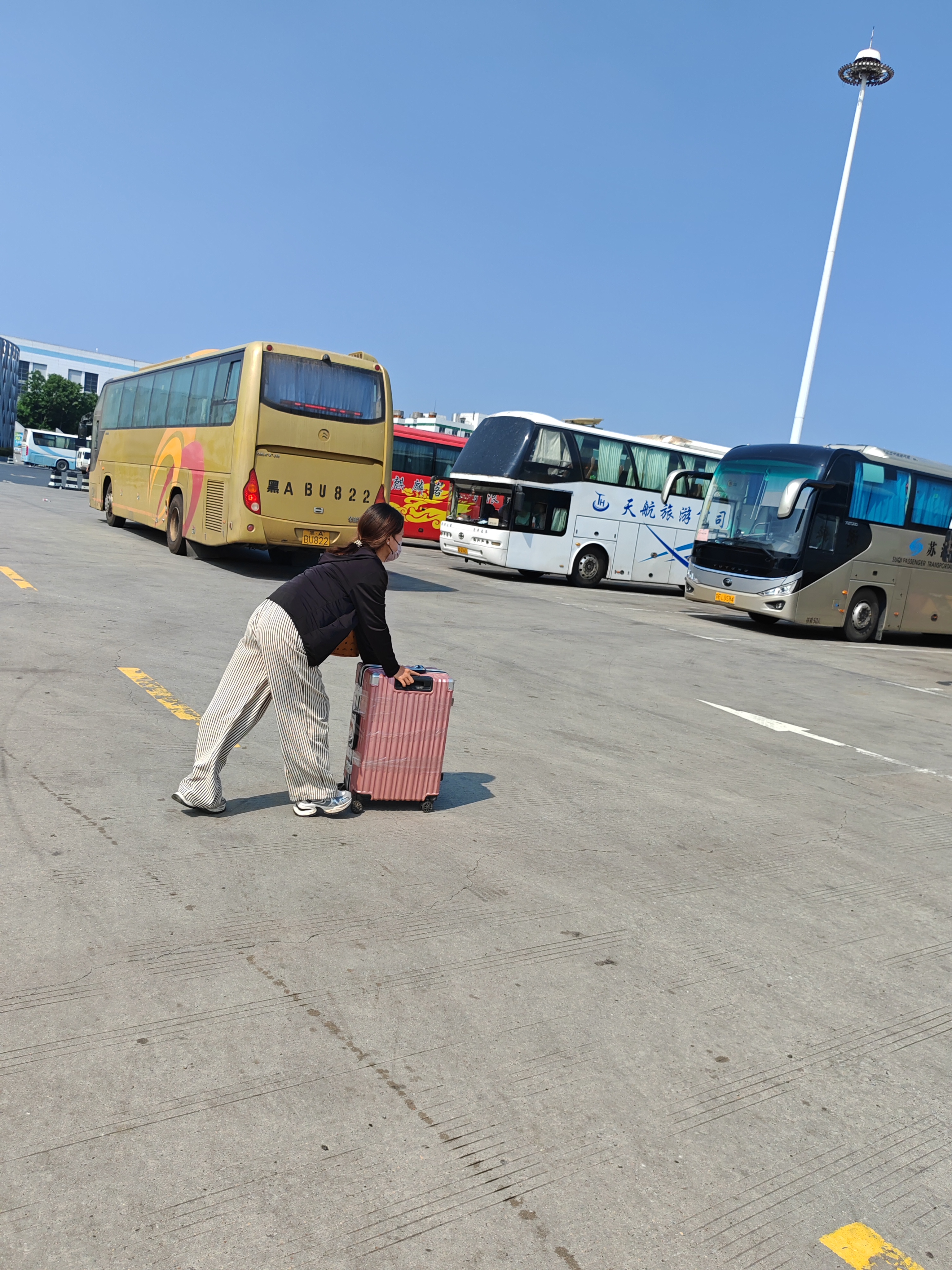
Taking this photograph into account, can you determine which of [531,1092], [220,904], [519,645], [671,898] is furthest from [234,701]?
[519,645]

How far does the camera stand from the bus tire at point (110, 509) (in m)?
22.7

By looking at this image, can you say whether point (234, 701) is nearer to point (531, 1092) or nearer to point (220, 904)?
point (220, 904)

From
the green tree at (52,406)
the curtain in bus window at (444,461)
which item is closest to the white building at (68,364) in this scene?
the green tree at (52,406)

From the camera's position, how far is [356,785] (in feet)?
17.5


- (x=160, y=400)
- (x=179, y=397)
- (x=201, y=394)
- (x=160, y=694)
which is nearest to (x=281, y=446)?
(x=201, y=394)

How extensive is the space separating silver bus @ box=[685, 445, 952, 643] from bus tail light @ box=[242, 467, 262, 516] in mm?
8064

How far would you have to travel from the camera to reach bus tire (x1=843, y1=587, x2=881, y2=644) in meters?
18.7

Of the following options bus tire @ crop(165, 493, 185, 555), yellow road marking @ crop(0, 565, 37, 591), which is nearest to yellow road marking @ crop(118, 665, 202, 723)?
yellow road marking @ crop(0, 565, 37, 591)

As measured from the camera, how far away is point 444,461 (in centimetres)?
3062

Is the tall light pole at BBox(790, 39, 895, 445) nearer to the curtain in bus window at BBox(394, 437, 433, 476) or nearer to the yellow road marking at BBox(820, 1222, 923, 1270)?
the curtain in bus window at BBox(394, 437, 433, 476)

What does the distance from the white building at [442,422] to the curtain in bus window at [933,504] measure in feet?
30.0

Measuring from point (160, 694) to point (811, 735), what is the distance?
5427mm

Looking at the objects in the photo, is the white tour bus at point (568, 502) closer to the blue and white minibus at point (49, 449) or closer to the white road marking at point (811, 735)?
the white road marking at point (811, 735)

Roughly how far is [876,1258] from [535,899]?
210 centimetres
